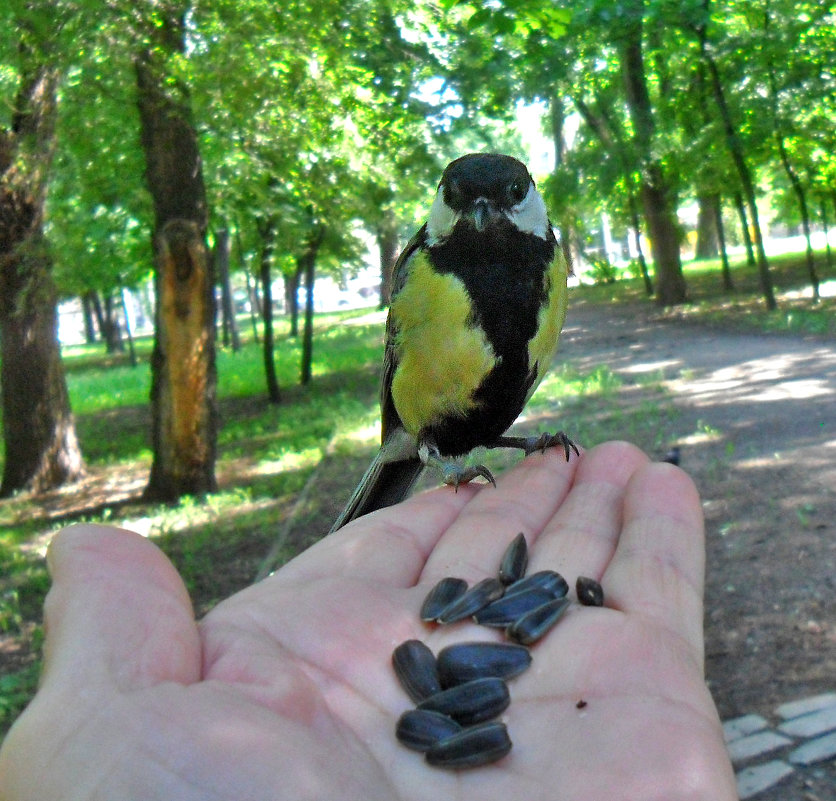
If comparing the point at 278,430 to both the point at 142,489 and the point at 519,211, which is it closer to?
the point at 142,489

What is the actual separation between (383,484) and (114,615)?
188cm

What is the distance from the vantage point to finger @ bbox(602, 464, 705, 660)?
2.05m

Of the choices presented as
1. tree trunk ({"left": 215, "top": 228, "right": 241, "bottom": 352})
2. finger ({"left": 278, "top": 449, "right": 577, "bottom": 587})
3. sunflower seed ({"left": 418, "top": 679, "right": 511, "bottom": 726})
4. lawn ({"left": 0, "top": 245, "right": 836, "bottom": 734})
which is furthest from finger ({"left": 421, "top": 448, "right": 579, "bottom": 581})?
tree trunk ({"left": 215, "top": 228, "right": 241, "bottom": 352})

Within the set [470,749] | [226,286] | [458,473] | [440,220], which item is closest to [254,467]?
[458,473]

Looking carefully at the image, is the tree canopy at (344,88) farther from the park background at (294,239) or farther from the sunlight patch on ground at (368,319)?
the sunlight patch on ground at (368,319)

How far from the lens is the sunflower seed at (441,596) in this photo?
2115mm

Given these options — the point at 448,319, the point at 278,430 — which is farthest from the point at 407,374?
the point at 278,430

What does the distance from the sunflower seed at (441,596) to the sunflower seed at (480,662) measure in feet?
0.37

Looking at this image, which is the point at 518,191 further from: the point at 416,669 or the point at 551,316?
the point at 416,669

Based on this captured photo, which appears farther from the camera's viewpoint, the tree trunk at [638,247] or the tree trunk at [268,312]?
the tree trunk at [638,247]

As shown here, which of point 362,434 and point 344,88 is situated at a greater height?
point 344,88

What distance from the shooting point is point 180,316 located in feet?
23.1

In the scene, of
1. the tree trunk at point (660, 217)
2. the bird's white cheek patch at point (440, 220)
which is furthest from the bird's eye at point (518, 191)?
the tree trunk at point (660, 217)

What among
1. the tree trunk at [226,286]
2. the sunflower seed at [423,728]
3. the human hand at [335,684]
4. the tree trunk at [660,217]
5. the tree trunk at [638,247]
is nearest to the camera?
the human hand at [335,684]
